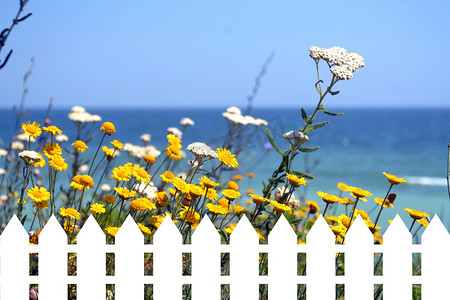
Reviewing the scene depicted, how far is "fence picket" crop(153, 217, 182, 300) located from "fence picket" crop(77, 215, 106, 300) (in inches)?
8.7

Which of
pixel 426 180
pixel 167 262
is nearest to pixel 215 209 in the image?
pixel 167 262

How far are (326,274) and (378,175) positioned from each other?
21.9 metres

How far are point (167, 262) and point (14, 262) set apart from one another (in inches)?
24.9

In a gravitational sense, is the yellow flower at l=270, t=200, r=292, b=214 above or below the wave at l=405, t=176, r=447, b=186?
below

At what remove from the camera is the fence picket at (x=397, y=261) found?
8.63ft

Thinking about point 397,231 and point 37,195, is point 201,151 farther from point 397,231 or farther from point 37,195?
point 397,231

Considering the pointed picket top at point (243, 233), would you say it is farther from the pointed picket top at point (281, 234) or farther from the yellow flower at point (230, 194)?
the yellow flower at point (230, 194)

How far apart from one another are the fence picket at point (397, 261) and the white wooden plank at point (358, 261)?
0.08 m

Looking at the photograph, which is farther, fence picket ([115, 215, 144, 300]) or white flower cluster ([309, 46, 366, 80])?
white flower cluster ([309, 46, 366, 80])

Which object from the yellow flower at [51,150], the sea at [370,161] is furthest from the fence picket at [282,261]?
the yellow flower at [51,150]

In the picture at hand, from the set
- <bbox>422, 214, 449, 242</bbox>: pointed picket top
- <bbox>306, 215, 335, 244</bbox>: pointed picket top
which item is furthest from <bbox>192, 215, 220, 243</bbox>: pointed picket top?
<bbox>422, 214, 449, 242</bbox>: pointed picket top

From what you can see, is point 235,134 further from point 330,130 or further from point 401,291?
point 330,130

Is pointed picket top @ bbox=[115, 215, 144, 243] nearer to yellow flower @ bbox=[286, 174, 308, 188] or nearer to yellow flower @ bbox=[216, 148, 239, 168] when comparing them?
yellow flower @ bbox=[216, 148, 239, 168]

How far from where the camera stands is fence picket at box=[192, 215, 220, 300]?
2.51 meters
